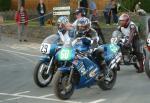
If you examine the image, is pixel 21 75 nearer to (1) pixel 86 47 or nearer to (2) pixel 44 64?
(2) pixel 44 64

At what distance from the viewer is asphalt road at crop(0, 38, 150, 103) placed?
36.3 ft

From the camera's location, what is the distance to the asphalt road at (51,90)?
1108cm

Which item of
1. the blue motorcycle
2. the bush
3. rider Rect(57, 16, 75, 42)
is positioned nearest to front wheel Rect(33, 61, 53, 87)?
the blue motorcycle

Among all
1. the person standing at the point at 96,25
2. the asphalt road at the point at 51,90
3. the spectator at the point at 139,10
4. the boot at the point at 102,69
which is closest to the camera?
the asphalt road at the point at 51,90

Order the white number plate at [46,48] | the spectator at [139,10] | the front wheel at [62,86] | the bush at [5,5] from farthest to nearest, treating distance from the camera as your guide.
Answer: the bush at [5,5]
the spectator at [139,10]
the white number plate at [46,48]
the front wheel at [62,86]

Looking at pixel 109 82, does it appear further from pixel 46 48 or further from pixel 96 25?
pixel 96 25

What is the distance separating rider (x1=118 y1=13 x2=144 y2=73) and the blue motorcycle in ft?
10.8

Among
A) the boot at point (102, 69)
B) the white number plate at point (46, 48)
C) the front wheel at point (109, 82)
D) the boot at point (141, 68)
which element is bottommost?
the boot at point (141, 68)

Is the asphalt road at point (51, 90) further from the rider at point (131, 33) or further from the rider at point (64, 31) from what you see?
the rider at point (64, 31)

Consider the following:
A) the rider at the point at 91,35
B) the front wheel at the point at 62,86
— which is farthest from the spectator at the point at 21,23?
the front wheel at the point at 62,86

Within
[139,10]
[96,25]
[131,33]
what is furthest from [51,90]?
[139,10]

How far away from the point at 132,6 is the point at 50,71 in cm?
2202

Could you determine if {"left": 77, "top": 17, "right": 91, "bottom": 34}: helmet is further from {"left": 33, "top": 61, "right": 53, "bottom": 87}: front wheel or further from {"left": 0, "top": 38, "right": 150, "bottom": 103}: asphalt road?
{"left": 0, "top": 38, "right": 150, "bottom": 103}: asphalt road

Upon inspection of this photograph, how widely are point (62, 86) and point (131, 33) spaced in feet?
16.1
